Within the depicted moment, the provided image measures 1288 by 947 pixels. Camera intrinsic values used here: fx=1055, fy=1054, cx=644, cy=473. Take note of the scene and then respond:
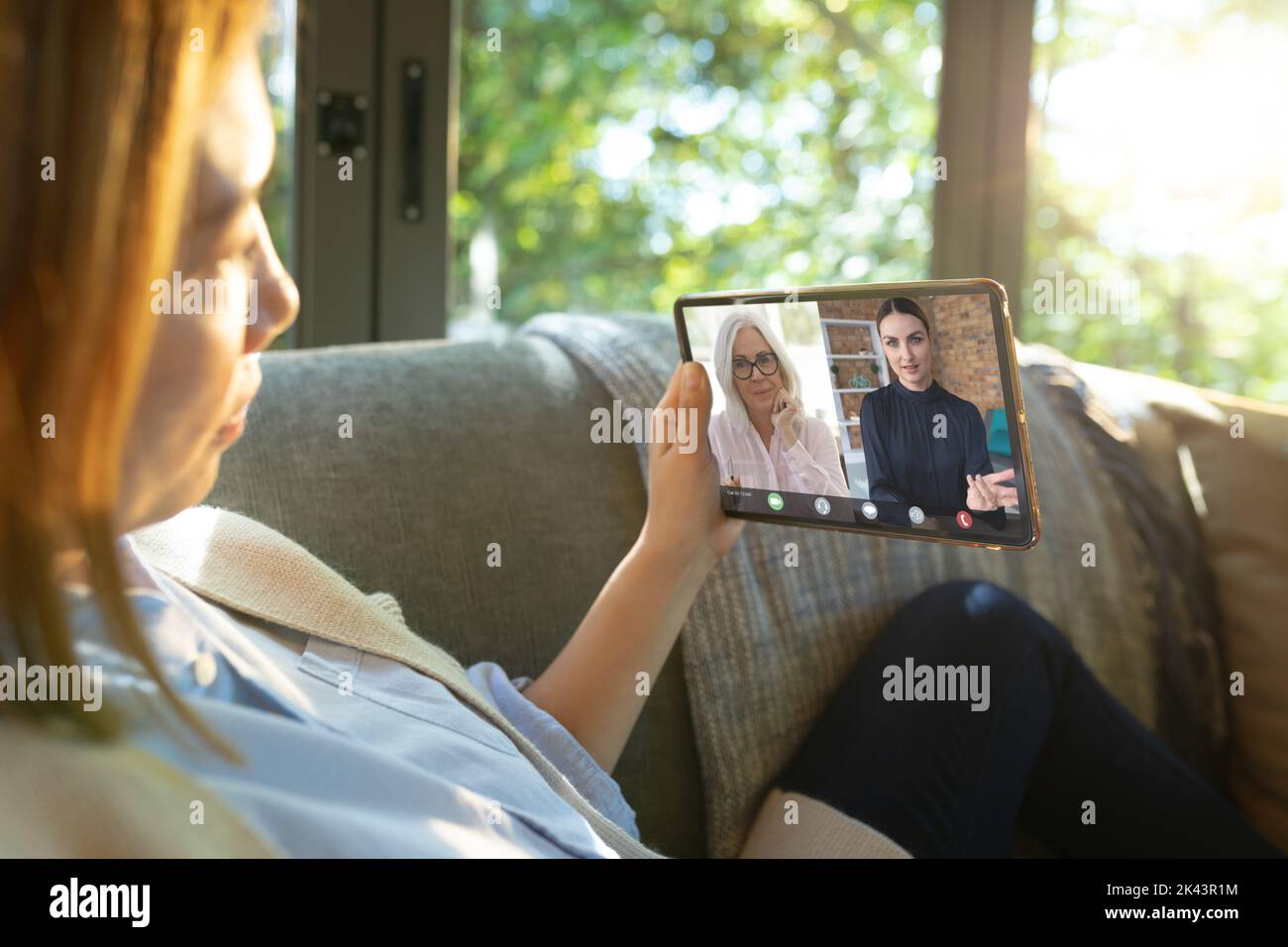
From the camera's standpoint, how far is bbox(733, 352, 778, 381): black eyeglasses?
2.45 feet

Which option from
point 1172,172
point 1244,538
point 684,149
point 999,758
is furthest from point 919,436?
point 1172,172

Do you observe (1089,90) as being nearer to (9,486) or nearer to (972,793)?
(972,793)

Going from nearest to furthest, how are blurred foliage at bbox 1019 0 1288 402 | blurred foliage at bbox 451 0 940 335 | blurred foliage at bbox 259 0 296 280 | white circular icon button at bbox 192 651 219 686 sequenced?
white circular icon button at bbox 192 651 219 686
blurred foliage at bbox 259 0 296 280
blurred foliage at bbox 451 0 940 335
blurred foliage at bbox 1019 0 1288 402

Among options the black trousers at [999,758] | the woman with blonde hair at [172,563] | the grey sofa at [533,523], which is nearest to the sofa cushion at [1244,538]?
the grey sofa at [533,523]

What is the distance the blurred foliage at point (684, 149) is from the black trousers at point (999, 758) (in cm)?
93

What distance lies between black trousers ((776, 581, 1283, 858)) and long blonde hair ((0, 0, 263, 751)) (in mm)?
644

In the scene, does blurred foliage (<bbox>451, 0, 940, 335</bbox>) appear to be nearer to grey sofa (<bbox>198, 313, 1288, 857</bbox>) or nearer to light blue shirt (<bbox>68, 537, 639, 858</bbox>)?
grey sofa (<bbox>198, 313, 1288, 857</bbox>)

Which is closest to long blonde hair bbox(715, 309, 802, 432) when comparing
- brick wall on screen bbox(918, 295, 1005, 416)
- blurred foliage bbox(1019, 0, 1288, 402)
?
brick wall on screen bbox(918, 295, 1005, 416)

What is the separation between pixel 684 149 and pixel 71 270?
1.48 meters

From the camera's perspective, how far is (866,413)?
0.70 m

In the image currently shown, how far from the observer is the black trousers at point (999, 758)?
866mm

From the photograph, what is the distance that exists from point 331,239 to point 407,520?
71 cm

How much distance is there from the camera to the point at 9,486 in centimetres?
39
